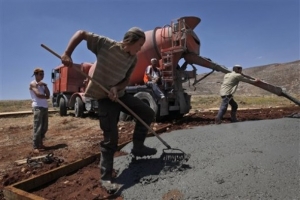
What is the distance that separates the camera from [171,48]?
28.0 ft

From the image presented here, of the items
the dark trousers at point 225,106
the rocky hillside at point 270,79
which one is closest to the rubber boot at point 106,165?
the dark trousers at point 225,106

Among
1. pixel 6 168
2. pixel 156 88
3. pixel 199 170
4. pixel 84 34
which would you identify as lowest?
pixel 6 168

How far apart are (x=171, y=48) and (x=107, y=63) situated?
5361 mm

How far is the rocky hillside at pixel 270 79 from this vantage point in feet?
104

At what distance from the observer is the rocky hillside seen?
3158cm

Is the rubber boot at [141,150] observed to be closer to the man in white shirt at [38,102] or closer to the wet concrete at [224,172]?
the wet concrete at [224,172]

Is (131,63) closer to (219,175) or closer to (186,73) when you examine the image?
(219,175)

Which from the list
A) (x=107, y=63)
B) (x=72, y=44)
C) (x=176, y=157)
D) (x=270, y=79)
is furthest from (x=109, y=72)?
(x=270, y=79)

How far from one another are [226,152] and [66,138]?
488 centimetres

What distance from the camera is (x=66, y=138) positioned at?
755 centimetres

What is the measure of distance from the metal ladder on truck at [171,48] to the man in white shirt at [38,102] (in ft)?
12.1

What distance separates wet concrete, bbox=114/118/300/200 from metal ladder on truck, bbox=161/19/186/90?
4147mm

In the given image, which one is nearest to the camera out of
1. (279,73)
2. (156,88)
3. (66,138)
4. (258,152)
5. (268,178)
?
(268,178)

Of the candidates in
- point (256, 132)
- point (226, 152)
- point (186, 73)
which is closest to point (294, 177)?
point (226, 152)
